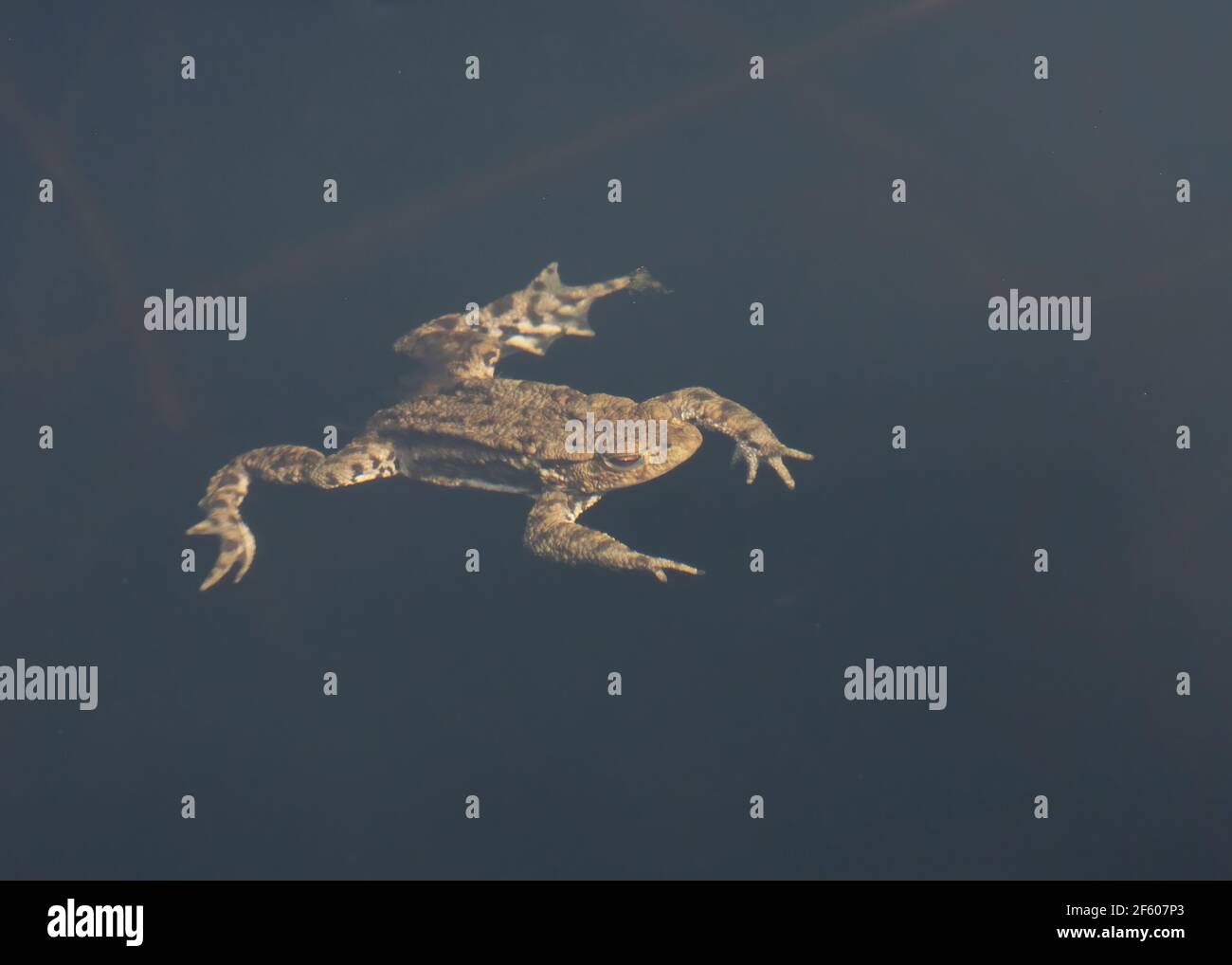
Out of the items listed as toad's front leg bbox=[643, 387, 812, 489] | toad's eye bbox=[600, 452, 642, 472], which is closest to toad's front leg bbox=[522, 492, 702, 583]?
toad's eye bbox=[600, 452, 642, 472]

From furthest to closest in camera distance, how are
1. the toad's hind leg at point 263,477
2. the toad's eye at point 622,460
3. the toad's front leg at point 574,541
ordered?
the toad's hind leg at point 263,477 < the toad's eye at point 622,460 < the toad's front leg at point 574,541

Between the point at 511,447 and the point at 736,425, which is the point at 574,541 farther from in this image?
the point at 736,425

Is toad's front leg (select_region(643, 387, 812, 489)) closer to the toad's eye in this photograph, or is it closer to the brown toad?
the brown toad

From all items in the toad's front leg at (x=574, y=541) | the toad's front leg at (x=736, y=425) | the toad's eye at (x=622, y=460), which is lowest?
the toad's front leg at (x=574, y=541)

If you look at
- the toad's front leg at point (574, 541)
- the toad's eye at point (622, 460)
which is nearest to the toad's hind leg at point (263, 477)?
the toad's front leg at point (574, 541)

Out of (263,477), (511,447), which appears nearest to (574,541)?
(511,447)

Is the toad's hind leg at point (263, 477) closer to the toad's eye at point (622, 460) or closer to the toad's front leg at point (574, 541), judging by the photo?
the toad's front leg at point (574, 541)

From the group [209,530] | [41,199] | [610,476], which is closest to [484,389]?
[610,476]

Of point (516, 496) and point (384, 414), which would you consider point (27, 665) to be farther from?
point (516, 496)
